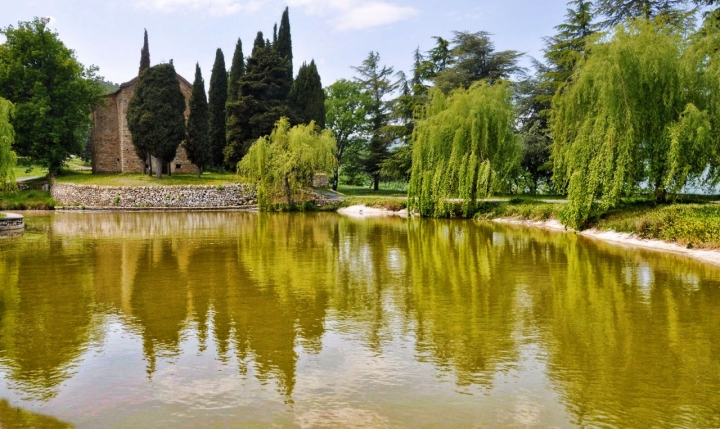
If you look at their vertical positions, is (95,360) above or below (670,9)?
below

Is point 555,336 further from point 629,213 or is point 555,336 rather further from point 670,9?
point 670,9

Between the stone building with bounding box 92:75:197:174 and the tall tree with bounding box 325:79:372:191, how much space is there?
12.2m

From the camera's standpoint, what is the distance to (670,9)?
26.3 m

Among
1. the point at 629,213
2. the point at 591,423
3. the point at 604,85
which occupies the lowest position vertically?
the point at 591,423

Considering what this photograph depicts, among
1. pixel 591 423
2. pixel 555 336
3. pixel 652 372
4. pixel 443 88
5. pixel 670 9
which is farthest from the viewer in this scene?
pixel 443 88

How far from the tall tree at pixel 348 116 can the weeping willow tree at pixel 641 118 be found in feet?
92.3

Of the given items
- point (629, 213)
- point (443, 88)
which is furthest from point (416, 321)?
point (443, 88)

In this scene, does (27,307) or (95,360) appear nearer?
(95,360)

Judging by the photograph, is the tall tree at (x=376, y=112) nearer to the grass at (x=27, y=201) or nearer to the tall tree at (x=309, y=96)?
the tall tree at (x=309, y=96)

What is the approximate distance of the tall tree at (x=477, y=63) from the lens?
36.6m

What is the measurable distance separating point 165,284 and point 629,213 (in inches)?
595

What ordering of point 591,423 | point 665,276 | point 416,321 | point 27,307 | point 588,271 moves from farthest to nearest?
point 588,271 < point 665,276 < point 27,307 < point 416,321 < point 591,423

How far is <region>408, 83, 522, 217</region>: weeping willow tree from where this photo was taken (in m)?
25.1

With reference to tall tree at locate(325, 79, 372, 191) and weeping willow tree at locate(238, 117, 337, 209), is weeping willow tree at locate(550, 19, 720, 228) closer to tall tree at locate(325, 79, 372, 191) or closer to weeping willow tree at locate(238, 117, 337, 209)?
weeping willow tree at locate(238, 117, 337, 209)
